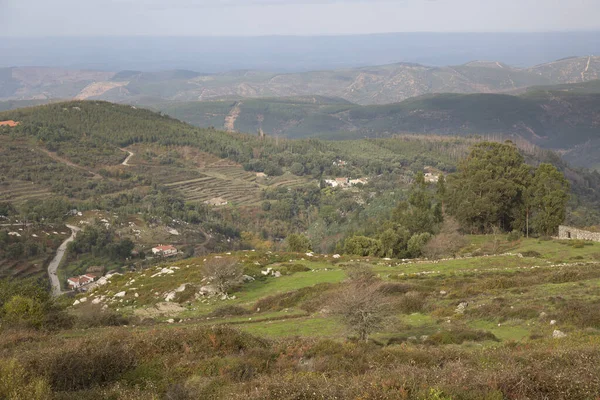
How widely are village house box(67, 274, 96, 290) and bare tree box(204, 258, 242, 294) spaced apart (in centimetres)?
3393

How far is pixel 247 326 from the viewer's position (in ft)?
70.2

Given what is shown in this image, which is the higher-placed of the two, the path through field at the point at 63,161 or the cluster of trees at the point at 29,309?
the cluster of trees at the point at 29,309

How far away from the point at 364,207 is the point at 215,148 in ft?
196

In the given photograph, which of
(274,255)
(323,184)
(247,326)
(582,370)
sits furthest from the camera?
(323,184)

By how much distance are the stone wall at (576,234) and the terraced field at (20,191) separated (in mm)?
86828

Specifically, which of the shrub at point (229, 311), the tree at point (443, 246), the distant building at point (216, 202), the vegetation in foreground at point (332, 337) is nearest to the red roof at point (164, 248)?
the distant building at point (216, 202)

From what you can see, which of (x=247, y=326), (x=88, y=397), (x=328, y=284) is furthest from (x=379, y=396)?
(x=328, y=284)

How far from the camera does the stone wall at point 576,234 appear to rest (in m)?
38.5

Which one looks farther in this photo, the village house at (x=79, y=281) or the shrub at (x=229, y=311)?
the village house at (x=79, y=281)

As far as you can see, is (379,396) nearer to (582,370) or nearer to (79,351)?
(582,370)

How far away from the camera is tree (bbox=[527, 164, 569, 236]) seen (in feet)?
138

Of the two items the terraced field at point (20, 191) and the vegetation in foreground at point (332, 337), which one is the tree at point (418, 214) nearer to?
the vegetation in foreground at point (332, 337)

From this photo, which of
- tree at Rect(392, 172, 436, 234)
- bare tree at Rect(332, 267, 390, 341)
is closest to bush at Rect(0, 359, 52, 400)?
bare tree at Rect(332, 267, 390, 341)

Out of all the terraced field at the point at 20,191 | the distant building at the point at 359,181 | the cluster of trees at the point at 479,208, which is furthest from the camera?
the distant building at the point at 359,181
